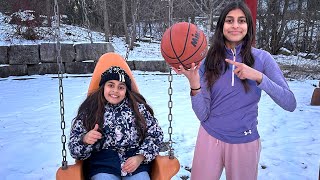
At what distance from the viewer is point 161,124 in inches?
183

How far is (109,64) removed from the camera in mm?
2447

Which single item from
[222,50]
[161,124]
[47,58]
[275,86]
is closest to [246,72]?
[275,86]

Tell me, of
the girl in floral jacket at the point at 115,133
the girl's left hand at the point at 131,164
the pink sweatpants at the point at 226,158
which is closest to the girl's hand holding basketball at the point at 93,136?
Result: the girl in floral jacket at the point at 115,133

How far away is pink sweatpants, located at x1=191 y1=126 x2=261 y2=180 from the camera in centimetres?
185

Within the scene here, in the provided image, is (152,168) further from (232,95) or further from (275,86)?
(275,86)

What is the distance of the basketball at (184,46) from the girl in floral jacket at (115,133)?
0.50 meters

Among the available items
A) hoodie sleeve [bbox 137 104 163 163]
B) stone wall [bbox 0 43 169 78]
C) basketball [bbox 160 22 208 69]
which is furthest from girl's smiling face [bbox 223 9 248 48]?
stone wall [bbox 0 43 169 78]

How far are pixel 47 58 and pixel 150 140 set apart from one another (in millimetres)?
6792

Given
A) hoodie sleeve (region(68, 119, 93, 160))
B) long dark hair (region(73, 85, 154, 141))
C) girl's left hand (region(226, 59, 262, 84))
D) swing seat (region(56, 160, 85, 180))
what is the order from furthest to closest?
long dark hair (region(73, 85, 154, 141)) → hoodie sleeve (region(68, 119, 93, 160)) → swing seat (region(56, 160, 85, 180)) → girl's left hand (region(226, 59, 262, 84))

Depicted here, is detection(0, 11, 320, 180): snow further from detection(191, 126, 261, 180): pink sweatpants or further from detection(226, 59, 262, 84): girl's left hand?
detection(226, 59, 262, 84): girl's left hand

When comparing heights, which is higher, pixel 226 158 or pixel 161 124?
pixel 226 158

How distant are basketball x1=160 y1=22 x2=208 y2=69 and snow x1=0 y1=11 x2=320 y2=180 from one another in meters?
1.55

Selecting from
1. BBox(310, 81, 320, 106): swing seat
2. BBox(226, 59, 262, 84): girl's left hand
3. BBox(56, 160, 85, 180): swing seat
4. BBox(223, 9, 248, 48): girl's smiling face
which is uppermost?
BBox(223, 9, 248, 48): girl's smiling face

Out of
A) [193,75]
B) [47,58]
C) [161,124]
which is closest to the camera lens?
[193,75]
